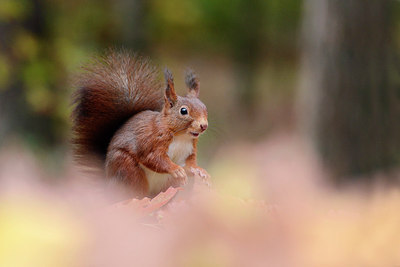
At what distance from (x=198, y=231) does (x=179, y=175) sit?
0.23m

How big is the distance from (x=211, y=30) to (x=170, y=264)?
8.70m

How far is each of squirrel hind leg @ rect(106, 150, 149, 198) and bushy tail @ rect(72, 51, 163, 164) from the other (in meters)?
0.09

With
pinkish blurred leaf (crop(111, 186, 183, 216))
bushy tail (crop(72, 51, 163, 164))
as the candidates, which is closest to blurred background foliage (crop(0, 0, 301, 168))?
bushy tail (crop(72, 51, 163, 164))

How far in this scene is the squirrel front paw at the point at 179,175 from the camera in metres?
0.69

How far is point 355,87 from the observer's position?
8.84 ft

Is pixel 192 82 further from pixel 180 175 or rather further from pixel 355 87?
pixel 355 87

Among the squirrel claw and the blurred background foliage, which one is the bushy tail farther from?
the squirrel claw

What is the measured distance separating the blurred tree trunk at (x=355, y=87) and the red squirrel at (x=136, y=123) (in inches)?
76.2

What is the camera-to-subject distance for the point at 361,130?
2.70m

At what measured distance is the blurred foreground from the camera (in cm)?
42

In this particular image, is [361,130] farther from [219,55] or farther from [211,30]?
[219,55]

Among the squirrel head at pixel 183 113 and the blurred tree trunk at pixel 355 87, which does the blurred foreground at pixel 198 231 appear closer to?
the squirrel head at pixel 183 113

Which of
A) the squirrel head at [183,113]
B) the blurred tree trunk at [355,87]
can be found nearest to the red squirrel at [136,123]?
the squirrel head at [183,113]

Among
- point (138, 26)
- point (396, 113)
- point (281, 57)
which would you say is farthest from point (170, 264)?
point (281, 57)
